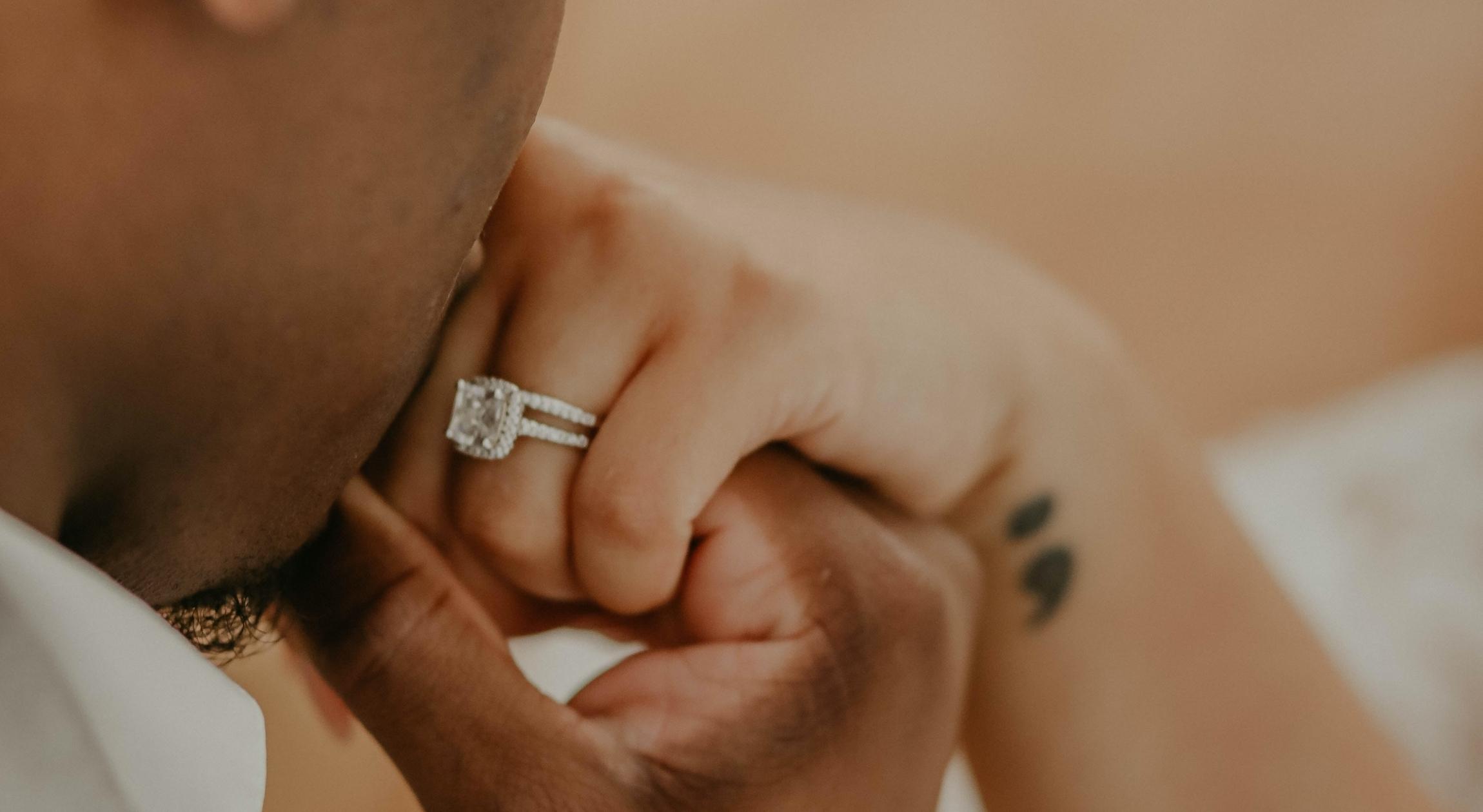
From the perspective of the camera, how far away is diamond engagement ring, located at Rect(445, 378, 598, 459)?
0.56 meters

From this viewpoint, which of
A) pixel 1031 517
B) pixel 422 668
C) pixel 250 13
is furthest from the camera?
pixel 1031 517

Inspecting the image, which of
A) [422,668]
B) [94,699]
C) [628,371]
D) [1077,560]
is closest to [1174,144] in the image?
[1077,560]

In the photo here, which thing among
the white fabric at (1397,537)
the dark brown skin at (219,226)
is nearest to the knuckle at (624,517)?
the dark brown skin at (219,226)

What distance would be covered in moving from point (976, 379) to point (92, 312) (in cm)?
51

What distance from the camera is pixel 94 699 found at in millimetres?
441

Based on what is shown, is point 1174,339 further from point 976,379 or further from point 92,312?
point 92,312

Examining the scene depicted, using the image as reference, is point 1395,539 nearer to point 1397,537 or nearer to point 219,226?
point 1397,537

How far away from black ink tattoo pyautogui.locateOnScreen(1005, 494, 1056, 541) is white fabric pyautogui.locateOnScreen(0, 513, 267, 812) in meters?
0.51

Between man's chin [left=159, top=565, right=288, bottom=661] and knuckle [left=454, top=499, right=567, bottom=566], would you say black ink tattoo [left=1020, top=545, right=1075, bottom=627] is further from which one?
man's chin [left=159, top=565, right=288, bottom=661]

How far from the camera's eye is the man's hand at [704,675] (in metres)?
0.53

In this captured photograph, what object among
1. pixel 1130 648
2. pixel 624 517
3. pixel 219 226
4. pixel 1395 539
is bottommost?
pixel 1395 539

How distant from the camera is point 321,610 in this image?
57 cm

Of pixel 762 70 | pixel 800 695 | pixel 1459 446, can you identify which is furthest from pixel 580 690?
pixel 1459 446

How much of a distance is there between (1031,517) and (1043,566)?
4 centimetres
